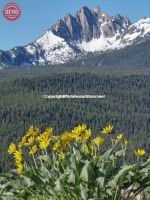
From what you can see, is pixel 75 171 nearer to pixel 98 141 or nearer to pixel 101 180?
pixel 101 180

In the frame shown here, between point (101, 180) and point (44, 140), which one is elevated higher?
point (44, 140)

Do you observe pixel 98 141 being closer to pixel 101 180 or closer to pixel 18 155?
pixel 101 180

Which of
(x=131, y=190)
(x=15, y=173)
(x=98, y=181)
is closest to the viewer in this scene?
(x=98, y=181)

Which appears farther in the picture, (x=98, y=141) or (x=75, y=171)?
(x=98, y=141)

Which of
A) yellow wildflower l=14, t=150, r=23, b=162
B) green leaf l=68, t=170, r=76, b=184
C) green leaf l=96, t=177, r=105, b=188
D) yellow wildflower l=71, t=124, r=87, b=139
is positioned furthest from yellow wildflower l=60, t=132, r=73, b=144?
green leaf l=96, t=177, r=105, b=188

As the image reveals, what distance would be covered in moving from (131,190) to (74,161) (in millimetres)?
744

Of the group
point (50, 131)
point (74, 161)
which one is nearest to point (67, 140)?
point (50, 131)

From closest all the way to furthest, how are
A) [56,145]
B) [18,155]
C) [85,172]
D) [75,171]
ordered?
[85,172], [75,171], [18,155], [56,145]

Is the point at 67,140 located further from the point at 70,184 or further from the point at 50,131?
the point at 70,184

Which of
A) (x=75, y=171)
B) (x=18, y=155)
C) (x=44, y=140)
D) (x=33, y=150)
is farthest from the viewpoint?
(x=33, y=150)

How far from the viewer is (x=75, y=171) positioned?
5754mm

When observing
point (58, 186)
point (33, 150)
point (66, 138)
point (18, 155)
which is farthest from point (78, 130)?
point (58, 186)

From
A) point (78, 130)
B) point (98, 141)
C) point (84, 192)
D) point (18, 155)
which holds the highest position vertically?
point (78, 130)

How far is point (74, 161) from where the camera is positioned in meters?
5.87
